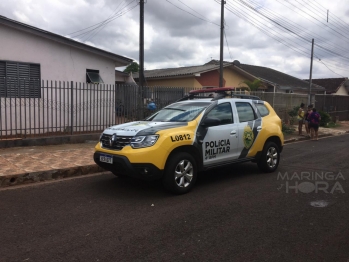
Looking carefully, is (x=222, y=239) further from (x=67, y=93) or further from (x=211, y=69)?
(x=211, y=69)

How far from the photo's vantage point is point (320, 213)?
473 cm

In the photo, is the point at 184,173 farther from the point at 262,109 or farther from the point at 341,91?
the point at 341,91

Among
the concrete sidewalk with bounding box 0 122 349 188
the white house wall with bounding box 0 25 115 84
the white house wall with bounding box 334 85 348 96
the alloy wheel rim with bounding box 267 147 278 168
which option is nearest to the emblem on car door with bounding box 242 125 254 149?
the alloy wheel rim with bounding box 267 147 278 168

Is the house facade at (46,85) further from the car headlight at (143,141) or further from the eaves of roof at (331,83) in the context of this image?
the eaves of roof at (331,83)

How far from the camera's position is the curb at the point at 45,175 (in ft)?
20.3

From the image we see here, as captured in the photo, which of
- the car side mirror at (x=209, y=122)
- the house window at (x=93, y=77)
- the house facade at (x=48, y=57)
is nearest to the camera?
the car side mirror at (x=209, y=122)

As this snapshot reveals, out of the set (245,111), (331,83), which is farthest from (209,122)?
(331,83)

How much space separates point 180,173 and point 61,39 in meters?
8.23

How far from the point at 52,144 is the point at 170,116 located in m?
5.04

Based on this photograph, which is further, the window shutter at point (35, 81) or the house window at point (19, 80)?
the window shutter at point (35, 81)

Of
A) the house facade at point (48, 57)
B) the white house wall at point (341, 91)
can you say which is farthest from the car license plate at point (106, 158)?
the white house wall at point (341, 91)

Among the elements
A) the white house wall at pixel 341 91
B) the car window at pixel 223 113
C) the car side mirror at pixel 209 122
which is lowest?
the car side mirror at pixel 209 122

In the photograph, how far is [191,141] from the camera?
562cm

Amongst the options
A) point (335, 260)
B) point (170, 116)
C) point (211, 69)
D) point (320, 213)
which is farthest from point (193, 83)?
point (335, 260)
